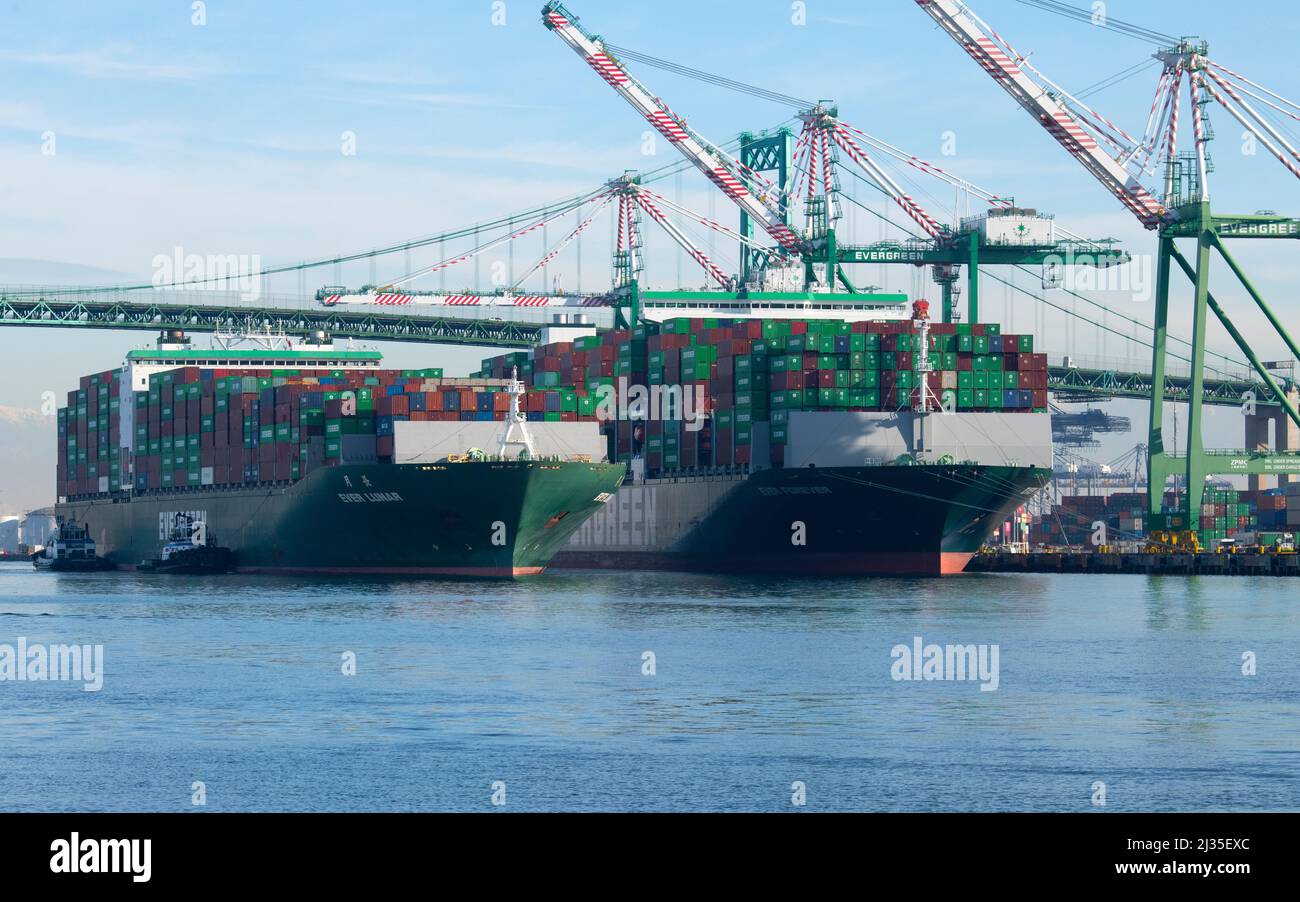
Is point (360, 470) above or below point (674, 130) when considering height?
below

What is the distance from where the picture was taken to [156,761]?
97.4 ft

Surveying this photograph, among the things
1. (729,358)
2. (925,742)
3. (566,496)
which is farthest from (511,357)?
(925,742)

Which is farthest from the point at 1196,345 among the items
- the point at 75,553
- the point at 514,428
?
the point at 75,553

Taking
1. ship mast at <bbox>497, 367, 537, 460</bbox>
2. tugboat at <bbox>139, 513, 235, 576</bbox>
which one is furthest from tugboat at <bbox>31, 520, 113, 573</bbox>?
ship mast at <bbox>497, 367, 537, 460</bbox>

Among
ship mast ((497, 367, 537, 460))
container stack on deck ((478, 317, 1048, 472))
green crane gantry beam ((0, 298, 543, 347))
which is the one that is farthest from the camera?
green crane gantry beam ((0, 298, 543, 347))

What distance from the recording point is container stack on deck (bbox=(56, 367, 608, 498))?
8456 cm

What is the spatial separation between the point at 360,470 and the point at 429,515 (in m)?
3.96

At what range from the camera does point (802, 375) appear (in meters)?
90.6

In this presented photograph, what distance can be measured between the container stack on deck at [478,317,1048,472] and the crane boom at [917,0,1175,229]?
894cm

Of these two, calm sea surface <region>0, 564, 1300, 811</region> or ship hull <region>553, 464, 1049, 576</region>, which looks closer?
calm sea surface <region>0, 564, 1300, 811</region>

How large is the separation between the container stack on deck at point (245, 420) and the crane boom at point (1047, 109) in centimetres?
2628

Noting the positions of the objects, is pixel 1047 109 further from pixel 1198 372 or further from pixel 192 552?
pixel 192 552

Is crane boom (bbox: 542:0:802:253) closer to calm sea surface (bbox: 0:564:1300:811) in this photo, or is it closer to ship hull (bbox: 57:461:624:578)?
ship hull (bbox: 57:461:624:578)
